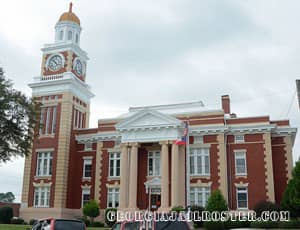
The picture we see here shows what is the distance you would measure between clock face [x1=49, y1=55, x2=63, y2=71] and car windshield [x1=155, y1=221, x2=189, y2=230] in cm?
3818

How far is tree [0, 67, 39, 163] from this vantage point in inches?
1049

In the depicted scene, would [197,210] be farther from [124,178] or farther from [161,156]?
[124,178]

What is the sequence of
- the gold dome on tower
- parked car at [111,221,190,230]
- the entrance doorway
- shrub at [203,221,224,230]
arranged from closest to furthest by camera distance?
1. parked car at [111,221,190,230]
2. shrub at [203,221,224,230]
3. the entrance doorway
4. the gold dome on tower

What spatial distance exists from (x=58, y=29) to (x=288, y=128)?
104 feet

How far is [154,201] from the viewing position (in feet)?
133

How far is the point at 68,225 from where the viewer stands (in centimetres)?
1527

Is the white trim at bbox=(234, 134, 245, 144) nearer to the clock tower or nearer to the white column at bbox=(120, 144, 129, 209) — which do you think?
→ the white column at bbox=(120, 144, 129, 209)

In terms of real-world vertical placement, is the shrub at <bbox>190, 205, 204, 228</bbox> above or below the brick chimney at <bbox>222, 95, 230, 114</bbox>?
below

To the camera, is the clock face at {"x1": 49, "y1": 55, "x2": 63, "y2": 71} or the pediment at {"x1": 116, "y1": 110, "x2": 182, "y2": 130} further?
the clock face at {"x1": 49, "y1": 55, "x2": 63, "y2": 71}

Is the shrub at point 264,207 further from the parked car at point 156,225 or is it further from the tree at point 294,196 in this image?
the parked car at point 156,225

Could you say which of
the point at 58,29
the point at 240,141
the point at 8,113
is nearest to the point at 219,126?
the point at 240,141

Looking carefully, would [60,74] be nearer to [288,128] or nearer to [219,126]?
[219,126]

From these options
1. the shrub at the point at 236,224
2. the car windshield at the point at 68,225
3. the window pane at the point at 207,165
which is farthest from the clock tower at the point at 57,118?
the car windshield at the point at 68,225

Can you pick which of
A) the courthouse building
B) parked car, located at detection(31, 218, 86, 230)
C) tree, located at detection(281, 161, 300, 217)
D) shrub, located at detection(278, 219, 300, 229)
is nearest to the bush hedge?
the courthouse building
